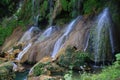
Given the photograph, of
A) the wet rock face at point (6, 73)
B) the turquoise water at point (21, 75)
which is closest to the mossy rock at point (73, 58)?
the turquoise water at point (21, 75)

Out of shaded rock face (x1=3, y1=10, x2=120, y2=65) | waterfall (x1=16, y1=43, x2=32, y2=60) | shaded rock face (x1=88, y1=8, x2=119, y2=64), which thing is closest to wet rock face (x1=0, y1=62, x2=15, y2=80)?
shaded rock face (x1=3, y1=10, x2=120, y2=65)

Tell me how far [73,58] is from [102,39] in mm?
1960

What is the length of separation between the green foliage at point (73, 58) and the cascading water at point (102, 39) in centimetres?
79

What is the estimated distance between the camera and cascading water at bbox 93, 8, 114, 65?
1620 centimetres

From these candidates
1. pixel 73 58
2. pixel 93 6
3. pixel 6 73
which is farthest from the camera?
pixel 93 6

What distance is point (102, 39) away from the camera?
16.5 metres

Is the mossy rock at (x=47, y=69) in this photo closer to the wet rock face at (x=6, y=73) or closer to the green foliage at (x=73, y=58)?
the green foliage at (x=73, y=58)

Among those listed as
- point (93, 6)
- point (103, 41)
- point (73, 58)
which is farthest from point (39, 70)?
point (93, 6)

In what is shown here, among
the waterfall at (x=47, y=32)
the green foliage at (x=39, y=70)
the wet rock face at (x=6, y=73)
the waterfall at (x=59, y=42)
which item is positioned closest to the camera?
the wet rock face at (x=6, y=73)

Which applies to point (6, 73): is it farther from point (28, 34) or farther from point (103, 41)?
point (28, 34)

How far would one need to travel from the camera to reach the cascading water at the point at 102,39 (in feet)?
53.2

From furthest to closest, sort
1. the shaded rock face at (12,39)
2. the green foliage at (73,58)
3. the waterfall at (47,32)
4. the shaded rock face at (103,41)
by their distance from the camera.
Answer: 1. the shaded rock face at (12,39)
2. the waterfall at (47,32)
3. the shaded rock face at (103,41)
4. the green foliage at (73,58)

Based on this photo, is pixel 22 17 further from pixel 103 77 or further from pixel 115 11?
pixel 103 77

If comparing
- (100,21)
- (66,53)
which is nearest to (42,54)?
(66,53)
